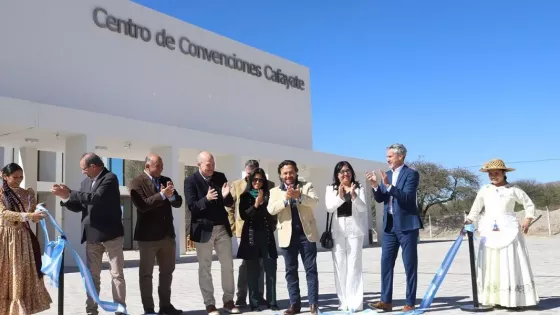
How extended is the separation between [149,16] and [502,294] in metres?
14.3

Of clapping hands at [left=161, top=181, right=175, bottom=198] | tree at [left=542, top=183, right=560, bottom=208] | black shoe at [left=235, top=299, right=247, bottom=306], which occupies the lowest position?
black shoe at [left=235, top=299, right=247, bottom=306]

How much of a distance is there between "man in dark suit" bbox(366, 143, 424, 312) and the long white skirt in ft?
2.72

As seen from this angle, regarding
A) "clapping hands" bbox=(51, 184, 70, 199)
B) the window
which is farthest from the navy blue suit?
the window

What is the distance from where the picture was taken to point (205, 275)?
6.29 metres

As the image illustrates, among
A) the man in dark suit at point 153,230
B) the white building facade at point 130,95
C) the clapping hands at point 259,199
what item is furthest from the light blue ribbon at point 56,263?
the white building facade at point 130,95

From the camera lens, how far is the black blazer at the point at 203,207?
6.27 meters

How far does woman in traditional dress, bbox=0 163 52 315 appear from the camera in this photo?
534 cm

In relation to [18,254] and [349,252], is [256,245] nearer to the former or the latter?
[349,252]

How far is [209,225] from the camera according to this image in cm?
628

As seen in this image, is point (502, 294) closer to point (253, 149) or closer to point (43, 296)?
point (43, 296)

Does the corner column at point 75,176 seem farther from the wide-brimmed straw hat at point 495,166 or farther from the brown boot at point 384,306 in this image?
the wide-brimmed straw hat at point 495,166

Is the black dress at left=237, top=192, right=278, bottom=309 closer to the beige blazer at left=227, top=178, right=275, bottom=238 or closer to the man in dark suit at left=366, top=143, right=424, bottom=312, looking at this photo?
the beige blazer at left=227, top=178, right=275, bottom=238

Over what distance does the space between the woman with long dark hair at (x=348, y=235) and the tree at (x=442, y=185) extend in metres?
38.5

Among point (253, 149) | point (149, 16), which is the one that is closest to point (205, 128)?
point (253, 149)
